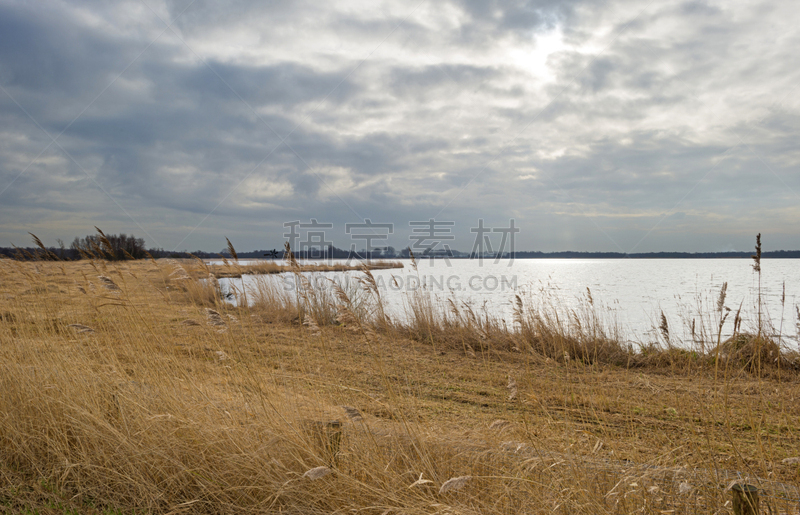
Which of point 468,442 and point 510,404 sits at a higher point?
point 468,442

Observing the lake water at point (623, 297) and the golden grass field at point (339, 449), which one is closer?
the golden grass field at point (339, 449)

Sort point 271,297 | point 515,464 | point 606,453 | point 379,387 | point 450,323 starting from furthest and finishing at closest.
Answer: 1. point 271,297
2. point 450,323
3. point 379,387
4. point 606,453
5. point 515,464

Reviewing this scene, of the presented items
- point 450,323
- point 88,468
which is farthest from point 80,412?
point 450,323

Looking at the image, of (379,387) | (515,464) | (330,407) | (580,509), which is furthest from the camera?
(379,387)

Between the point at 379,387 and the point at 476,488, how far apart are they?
8.91ft

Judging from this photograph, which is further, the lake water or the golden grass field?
the lake water

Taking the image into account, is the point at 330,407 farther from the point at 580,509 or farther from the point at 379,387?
the point at 580,509

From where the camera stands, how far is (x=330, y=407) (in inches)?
136

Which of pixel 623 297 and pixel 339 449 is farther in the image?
pixel 623 297

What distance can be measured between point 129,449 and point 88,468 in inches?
14.4

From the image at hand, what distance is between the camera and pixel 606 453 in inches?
Answer: 112

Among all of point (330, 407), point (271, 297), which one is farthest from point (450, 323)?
point (330, 407)

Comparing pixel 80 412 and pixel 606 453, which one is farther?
pixel 80 412

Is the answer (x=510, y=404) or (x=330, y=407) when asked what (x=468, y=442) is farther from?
(x=510, y=404)
